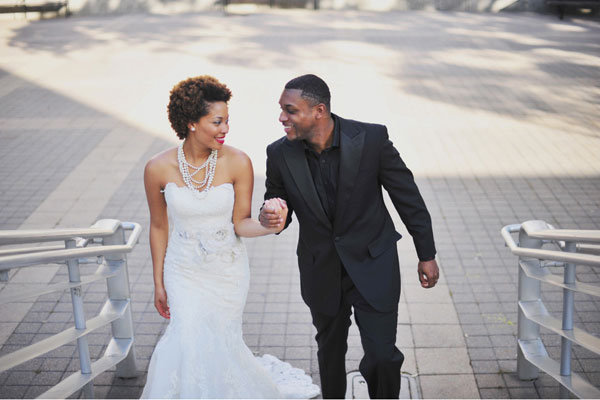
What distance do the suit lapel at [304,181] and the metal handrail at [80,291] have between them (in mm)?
1101

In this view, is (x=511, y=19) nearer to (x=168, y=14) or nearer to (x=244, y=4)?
(x=244, y=4)

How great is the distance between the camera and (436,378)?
4.43 meters

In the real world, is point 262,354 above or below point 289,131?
below

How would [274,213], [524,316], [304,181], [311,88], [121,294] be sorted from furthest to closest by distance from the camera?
[121,294]
[524,316]
[304,181]
[311,88]
[274,213]

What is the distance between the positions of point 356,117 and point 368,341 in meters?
7.30

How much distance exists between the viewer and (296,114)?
11.2 feet

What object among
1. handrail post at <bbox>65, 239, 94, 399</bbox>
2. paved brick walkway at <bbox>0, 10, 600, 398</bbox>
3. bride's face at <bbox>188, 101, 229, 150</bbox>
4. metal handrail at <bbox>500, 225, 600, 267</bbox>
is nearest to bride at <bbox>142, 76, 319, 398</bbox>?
bride's face at <bbox>188, 101, 229, 150</bbox>

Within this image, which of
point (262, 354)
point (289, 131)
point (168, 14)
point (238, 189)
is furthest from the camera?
point (168, 14)

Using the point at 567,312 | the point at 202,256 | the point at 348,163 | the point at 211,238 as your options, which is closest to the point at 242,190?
the point at 211,238

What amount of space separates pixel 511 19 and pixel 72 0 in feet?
45.8

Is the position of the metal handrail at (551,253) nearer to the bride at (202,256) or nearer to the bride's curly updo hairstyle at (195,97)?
the bride at (202,256)

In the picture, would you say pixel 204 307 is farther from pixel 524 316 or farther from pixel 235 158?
pixel 524 316

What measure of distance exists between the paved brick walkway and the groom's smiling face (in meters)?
1.88

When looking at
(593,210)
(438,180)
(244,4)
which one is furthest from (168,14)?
(593,210)
